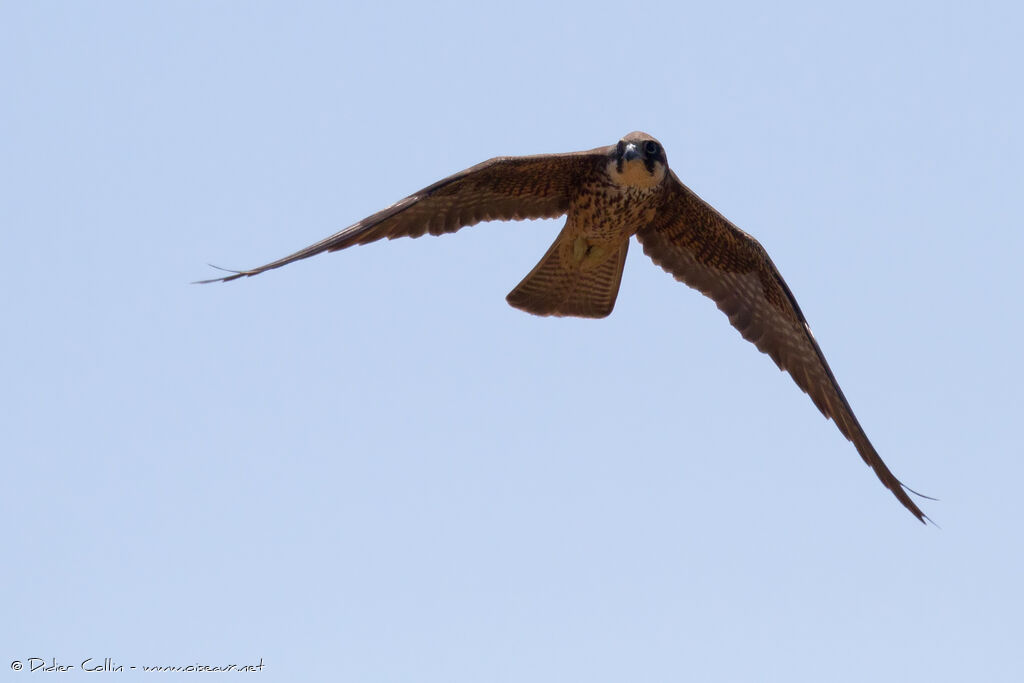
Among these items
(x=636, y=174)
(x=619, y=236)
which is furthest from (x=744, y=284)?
(x=636, y=174)

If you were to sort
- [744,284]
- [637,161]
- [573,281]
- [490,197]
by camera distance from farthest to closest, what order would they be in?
[744,284] → [573,281] → [490,197] → [637,161]

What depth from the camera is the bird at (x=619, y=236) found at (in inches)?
467

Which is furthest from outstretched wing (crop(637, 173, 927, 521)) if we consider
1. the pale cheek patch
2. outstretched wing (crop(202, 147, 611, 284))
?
outstretched wing (crop(202, 147, 611, 284))

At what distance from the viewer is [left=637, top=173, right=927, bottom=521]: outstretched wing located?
42.1 ft

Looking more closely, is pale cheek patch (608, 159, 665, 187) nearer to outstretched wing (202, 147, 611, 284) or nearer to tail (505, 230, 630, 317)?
outstretched wing (202, 147, 611, 284)

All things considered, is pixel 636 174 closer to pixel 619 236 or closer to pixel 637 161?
pixel 637 161

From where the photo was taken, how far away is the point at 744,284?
1336cm

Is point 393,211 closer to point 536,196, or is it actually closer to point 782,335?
point 536,196

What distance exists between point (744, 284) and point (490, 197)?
8.85ft

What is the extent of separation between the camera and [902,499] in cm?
1200

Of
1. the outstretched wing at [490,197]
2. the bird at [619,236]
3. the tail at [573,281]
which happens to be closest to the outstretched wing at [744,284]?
the bird at [619,236]

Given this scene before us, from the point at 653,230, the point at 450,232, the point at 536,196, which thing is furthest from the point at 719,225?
the point at 450,232

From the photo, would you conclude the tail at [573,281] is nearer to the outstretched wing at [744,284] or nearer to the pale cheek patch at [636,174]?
the outstretched wing at [744,284]

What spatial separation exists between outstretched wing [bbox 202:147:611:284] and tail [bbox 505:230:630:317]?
1.26 feet
